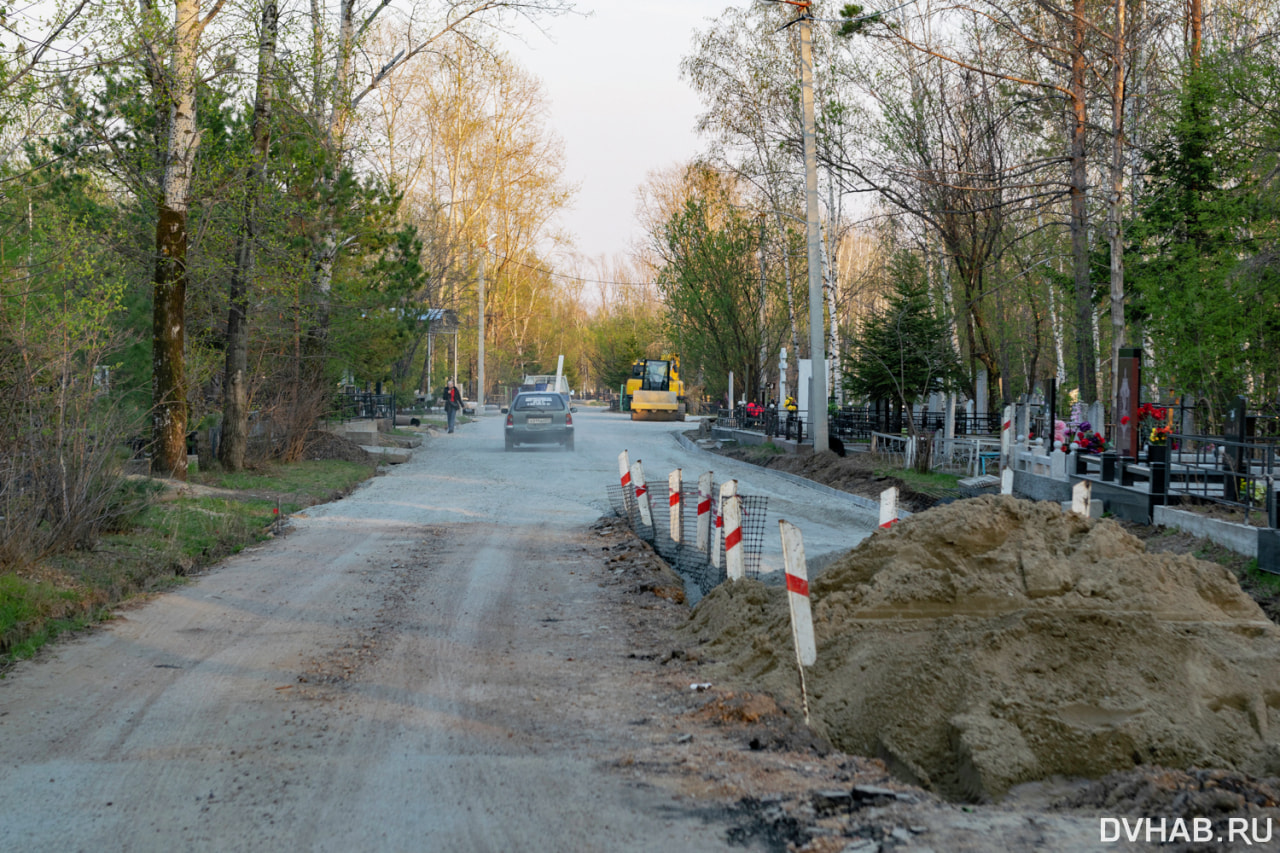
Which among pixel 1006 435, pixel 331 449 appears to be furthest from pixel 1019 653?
pixel 331 449

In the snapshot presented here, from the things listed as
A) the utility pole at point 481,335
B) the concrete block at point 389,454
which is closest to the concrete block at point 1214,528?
the concrete block at point 389,454

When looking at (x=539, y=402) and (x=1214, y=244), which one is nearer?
(x=1214, y=244)

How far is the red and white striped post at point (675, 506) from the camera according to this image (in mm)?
12422

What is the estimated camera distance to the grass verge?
8086mm

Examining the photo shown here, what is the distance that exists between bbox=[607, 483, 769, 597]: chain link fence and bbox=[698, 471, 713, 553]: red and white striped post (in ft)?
0.22

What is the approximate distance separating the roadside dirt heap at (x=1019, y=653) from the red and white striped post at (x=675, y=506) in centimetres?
436

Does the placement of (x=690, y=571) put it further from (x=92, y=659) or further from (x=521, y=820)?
(x=521, y=820)

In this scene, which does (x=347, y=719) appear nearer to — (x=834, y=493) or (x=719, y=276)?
(x=834, y=493)

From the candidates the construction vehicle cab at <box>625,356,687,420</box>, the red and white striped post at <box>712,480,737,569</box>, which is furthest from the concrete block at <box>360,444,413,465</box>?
the construction vehicle cab at <box>625,356,687,420</box>

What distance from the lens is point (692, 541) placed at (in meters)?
13.8

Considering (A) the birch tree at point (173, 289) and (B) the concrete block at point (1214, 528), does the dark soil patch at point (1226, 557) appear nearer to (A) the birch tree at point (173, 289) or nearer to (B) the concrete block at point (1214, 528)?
(B) the concrete block at point (1214, 528)

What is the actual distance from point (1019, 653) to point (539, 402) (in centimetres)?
2655

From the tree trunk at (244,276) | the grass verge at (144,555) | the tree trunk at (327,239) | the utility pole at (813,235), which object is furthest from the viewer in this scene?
the utility pole at (813,235)

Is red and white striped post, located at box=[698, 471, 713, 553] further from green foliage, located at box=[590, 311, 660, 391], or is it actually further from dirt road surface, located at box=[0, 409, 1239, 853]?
green foliage, located at box=[590, 311, 660, 391]
